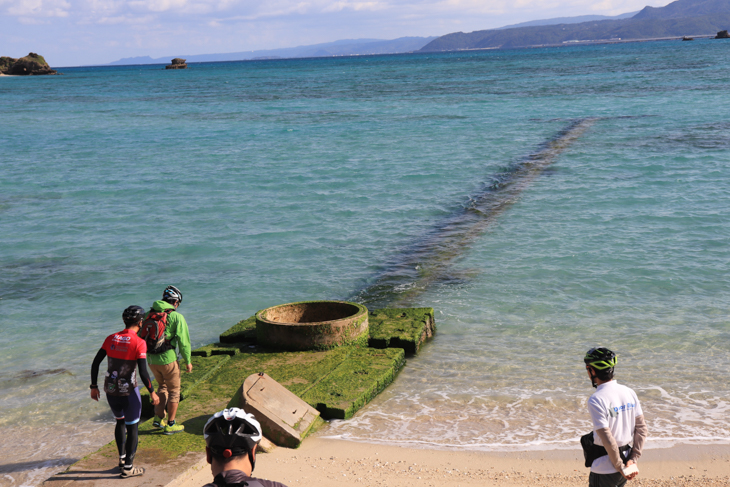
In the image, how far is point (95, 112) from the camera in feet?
151

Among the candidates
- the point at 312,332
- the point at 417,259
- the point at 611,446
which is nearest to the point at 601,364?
the point at 611,446

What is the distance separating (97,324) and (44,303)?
5.14 ft

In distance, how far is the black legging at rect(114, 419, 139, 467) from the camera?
5684 millimetres

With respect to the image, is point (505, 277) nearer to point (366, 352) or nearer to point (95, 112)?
point (366, 352)

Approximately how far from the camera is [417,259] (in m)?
13.3

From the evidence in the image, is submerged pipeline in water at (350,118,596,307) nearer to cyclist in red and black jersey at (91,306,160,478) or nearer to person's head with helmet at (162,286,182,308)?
person's head with helmet at (162,286,182,308)

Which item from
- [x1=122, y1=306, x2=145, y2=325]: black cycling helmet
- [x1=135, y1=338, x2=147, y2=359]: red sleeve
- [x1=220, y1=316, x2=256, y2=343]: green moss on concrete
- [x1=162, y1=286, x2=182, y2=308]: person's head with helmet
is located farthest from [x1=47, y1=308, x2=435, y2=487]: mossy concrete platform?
[x1=122, y1=306, x2=145, y2=325]: black cycling helmet

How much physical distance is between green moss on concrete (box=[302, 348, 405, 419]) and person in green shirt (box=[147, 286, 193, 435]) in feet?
4.63

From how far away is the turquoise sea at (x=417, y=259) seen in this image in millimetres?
7527

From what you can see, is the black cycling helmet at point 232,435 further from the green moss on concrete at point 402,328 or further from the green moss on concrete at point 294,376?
the green moss on concrete at point 402,328

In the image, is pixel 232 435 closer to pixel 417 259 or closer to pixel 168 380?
pixel 168 380

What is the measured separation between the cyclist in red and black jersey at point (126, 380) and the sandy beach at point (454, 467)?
1.99ft

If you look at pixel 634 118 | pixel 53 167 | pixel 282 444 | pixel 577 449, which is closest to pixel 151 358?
pixel 282 444

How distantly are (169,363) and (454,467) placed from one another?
2.93m
